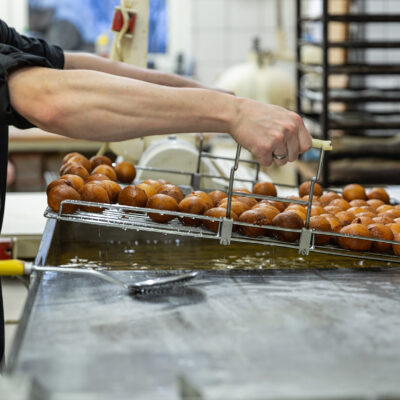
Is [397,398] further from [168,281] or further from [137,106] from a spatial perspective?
[137,106]

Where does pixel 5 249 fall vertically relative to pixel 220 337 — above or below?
below

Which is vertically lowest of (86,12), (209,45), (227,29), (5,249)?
(5,249)

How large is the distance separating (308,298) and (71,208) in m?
0.59

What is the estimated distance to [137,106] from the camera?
1.22m

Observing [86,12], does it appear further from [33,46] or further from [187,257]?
[187,257]

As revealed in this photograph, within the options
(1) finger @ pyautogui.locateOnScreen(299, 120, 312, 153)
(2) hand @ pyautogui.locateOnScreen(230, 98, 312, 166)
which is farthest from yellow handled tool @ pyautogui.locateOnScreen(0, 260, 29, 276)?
(1) finger @ pyautogui.locateOnScreen(299, 120, 312, 153)

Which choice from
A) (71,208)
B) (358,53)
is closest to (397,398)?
(71,208)

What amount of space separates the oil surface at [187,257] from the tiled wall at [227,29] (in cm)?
516

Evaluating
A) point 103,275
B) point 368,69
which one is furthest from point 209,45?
point 103,275

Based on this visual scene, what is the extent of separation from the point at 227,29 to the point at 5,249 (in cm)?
499

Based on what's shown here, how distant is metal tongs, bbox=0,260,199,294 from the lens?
1.21 m

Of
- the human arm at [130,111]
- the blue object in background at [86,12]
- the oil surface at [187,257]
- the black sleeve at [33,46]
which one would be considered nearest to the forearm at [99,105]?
the human arm at [130,111]

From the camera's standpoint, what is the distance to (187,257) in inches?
64.6

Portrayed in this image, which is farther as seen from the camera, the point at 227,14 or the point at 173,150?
the point at 227,14
